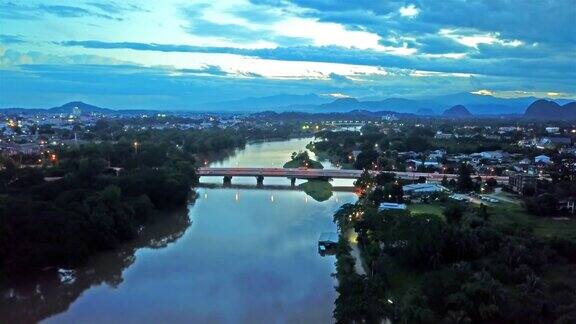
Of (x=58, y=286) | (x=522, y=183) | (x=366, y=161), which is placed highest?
(x=522, y=183)

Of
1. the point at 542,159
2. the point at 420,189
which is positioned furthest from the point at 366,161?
the point at 420,189

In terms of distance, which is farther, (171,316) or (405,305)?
(171,316)

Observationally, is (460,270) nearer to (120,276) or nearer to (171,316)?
(171,316)

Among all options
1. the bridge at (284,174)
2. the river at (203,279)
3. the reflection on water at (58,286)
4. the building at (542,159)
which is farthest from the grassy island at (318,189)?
the building at (542,159)

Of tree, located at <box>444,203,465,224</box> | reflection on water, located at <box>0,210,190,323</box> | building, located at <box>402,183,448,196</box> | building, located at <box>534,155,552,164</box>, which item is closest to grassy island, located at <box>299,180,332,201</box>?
building, located at <box>402,183,448,196</box>

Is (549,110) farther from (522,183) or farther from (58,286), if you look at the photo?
(58,286)

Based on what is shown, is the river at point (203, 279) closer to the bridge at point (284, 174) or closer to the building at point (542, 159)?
the bridge at point (284, 174)

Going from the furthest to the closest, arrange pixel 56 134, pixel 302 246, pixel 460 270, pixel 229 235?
1. pixel 56 134
2. pixel 229 235
3. pixel 302 246
4. pixel 460 270

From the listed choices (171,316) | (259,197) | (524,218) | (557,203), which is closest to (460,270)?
(171,316)

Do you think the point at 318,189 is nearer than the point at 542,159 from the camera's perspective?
Yes
